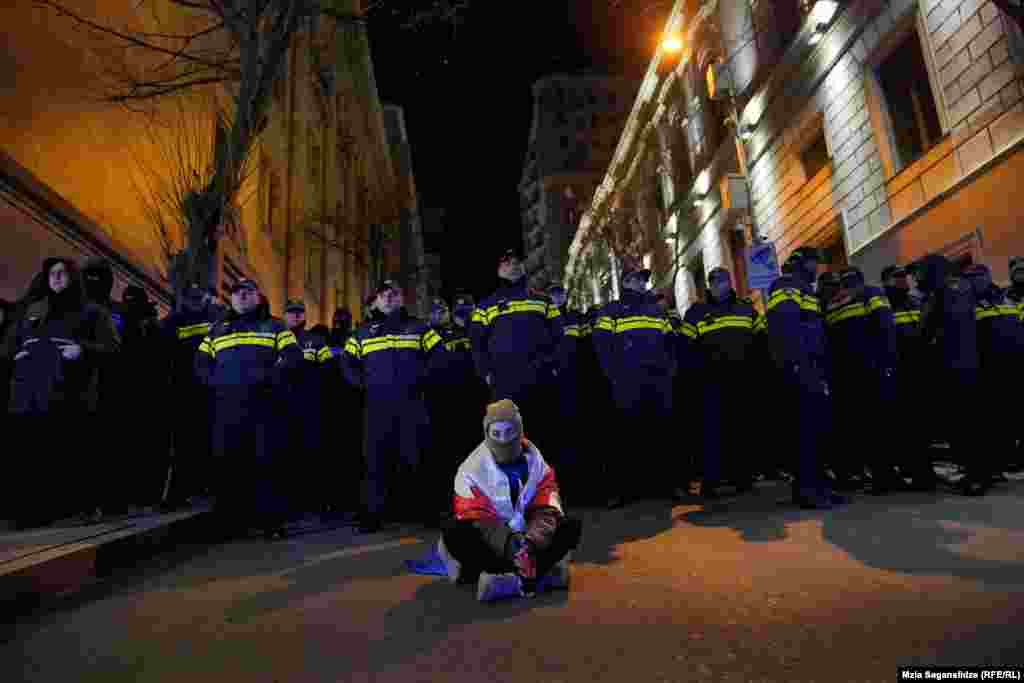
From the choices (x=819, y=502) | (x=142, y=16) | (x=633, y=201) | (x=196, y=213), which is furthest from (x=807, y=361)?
(x=633, y=201)

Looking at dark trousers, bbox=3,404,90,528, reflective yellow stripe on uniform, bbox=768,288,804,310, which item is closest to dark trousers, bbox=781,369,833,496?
reflective yellow stripe on uniform, bbox=768,288,804,310

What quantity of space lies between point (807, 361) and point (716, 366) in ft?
4.60

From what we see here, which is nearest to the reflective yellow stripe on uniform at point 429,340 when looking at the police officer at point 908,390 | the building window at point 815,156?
the police officer at point 908,390

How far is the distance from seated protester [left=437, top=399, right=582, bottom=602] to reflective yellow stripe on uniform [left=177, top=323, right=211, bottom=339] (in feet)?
14.8

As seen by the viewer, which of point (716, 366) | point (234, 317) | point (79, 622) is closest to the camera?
point (79, 622)

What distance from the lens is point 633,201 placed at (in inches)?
1278

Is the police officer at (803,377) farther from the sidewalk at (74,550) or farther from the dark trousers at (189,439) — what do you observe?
the dark trousers at (189,439)

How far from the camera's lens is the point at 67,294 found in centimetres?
572

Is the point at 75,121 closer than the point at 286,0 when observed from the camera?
Yes

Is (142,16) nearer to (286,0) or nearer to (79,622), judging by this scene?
(286,0)

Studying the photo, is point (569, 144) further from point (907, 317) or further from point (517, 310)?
point (517, 310)

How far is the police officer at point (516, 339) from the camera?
19.0ft

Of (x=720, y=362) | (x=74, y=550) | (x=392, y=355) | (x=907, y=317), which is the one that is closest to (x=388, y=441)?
(x=392, y=355)

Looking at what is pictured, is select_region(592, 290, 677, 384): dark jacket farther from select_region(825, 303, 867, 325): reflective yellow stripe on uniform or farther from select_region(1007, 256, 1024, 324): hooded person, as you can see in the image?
select_region(1007, 256, 1024, 324): hooded person
